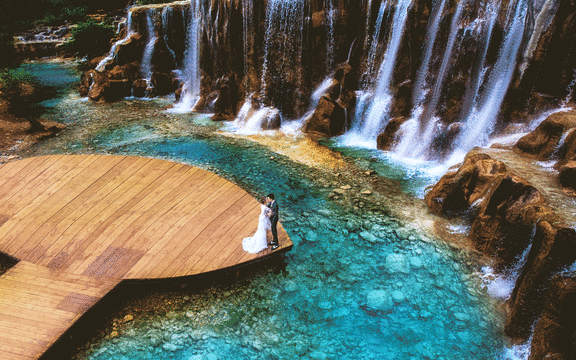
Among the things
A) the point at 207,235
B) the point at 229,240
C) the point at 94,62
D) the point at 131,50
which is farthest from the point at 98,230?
the point at 94,62

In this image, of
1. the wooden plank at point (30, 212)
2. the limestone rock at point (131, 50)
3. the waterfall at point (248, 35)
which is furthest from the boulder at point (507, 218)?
the limestone rock at point (131, 50)

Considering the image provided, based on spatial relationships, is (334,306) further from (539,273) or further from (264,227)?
(539,273)

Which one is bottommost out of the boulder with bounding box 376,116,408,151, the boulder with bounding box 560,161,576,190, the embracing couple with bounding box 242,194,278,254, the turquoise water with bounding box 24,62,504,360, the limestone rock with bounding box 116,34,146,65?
the turquoise water with bounding box 24,62,504,360

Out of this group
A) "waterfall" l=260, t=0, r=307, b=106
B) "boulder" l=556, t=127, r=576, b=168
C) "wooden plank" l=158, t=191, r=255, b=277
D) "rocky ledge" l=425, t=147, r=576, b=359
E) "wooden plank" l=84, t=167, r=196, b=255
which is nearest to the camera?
"rocky ledge" l=425, t=147, r=576, b=359

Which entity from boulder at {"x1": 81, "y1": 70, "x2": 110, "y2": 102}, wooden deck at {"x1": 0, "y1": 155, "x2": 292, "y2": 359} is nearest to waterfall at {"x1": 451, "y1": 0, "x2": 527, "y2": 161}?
wooden deck at {"x1": 0, "y1": 155, "x2": 292, "y2": 359}

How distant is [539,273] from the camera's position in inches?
181

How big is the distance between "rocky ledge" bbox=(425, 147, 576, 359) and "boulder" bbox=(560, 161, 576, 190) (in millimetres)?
930

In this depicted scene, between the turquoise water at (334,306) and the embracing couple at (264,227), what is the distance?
56 centimetres

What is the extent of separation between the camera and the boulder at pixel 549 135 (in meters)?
7.31

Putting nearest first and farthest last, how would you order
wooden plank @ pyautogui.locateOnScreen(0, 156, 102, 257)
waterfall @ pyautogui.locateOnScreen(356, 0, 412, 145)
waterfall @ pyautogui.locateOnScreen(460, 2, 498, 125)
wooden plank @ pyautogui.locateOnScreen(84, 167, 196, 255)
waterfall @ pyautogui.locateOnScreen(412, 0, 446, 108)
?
1. wooden plank @ pyautogui.locateOnScreen(0, 156, 102, 257)
2. wooden plank @ pyautogui.locateOnScreen(84, 167, 196, 255)
3. waterfall @ pyautogui.locateOnScreen(460, 2, 498, 125)
4. waterfall @ pyautogui.locateOnScreen(412, 0, 446, 108)
5. waterfall @ pyautogui.locateOnScreen(356, 0, 412, 145)

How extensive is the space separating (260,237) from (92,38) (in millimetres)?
21721

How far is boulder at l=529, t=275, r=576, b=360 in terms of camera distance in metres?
3.94

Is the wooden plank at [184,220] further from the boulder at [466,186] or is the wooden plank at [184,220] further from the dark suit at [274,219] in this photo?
the boulder at [466,186]

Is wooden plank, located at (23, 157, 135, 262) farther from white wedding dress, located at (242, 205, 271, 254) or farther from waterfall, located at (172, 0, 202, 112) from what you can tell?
waterfall, located at (172, 0, 202, 112)
